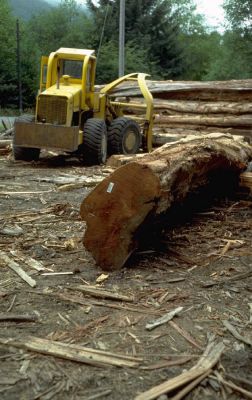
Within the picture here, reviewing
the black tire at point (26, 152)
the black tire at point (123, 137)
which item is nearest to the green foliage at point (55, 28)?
the black tire at point (123, 137)

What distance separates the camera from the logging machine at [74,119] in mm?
11984

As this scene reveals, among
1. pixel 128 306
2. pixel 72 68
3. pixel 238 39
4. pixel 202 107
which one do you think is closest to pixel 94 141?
pixel 72 68

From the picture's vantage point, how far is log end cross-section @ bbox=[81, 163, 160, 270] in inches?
199

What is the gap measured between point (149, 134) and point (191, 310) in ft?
34.6

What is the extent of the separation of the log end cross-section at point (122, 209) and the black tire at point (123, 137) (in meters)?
8.29

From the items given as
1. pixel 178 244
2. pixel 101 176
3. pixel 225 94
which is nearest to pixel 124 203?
pixel 178 244

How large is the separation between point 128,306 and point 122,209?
3.65 ft

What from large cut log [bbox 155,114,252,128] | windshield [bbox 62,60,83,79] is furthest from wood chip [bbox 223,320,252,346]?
large cut log [bbox 155,114,252,128]

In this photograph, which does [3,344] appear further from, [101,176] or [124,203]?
[101,176]

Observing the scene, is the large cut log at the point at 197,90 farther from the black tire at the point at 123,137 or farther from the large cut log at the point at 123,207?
the large cut log at the point at 123,207

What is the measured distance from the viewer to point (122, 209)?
5.07m

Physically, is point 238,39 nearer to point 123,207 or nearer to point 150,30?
point 150,30

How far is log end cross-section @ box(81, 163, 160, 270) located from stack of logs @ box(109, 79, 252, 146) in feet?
34.1

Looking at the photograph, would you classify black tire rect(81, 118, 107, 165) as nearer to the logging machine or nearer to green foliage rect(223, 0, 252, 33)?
the logging machine
